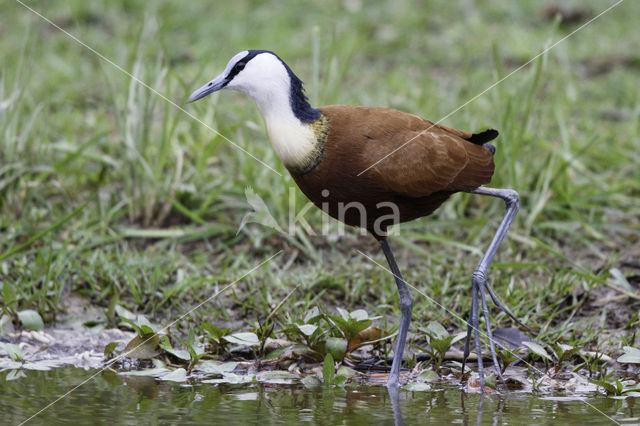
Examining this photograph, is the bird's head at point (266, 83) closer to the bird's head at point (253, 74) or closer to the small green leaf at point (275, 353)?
the bird's head at point (253, 74)

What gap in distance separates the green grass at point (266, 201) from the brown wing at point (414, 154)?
862 mm

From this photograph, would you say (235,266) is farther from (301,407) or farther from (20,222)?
(301,407)

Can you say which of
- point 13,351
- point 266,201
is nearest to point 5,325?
point 13,351

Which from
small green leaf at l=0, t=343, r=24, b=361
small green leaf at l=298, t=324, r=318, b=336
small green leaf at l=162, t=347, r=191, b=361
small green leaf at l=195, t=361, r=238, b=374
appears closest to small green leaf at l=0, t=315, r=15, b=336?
small green leaf at l=0, t=343, r=24, b=361

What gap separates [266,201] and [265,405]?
2092mm

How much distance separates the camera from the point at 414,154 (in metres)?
3.13

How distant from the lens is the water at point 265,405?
103 inches

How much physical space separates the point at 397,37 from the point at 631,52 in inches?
86.5

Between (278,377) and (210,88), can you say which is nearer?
(210,88)

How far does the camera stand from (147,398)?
2.90m

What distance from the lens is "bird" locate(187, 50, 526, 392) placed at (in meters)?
2.96

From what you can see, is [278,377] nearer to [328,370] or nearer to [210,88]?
[328,370]

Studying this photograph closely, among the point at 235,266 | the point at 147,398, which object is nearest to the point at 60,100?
the point at 235,266

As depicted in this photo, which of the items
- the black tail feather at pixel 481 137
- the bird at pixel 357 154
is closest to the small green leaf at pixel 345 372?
the bird at pixel 357 154
